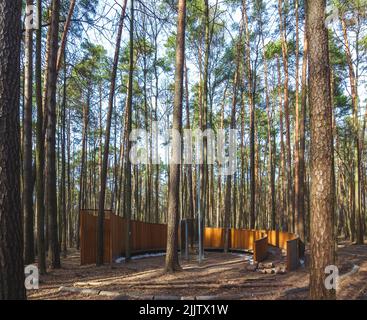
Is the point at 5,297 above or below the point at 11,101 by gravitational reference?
below

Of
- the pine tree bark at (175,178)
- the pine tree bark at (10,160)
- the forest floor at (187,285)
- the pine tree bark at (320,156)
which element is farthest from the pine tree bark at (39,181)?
the pine tree bark at (320,156)

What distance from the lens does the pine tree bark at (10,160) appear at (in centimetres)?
378

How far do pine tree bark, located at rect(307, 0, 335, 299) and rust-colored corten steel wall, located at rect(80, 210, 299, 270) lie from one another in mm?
4574

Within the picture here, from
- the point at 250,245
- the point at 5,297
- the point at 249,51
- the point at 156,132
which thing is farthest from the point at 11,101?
the point at 156,132

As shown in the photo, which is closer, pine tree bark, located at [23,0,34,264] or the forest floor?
the forest floor

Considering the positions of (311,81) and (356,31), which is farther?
(356,31)

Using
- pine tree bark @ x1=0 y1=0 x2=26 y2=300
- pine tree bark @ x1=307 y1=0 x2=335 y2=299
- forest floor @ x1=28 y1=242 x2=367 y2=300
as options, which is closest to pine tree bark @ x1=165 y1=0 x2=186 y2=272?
forest floor @ x1=28 y1=242 x2=367 y2=300

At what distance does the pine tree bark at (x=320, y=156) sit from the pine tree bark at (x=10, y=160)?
3.57 m

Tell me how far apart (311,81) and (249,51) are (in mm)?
13686

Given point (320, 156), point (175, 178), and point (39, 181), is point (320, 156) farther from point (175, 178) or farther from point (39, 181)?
point (39, 181)

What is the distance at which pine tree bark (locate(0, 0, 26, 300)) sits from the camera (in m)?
3.78

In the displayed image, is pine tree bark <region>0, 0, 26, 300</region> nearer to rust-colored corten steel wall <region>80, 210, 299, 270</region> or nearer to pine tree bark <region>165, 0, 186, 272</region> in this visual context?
pine tree bark <region>165, 0, 186, 272</region>
